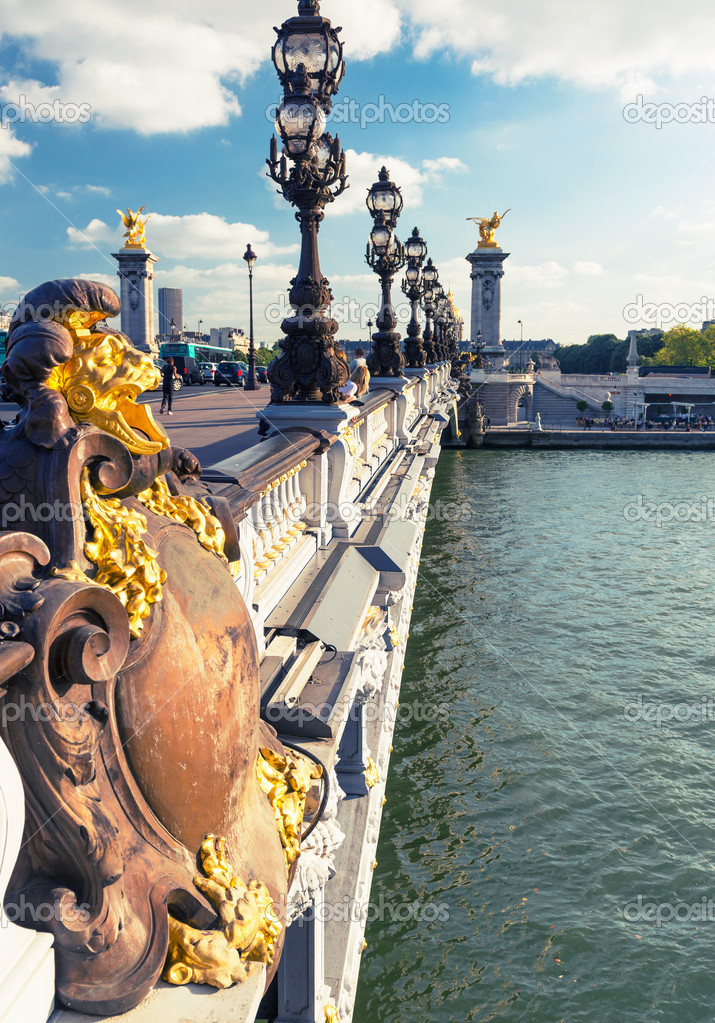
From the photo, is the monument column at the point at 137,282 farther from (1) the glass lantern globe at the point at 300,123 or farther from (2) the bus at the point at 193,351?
(1) the glass lantern globe at the point at 300,123

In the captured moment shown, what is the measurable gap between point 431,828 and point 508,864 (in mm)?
1113

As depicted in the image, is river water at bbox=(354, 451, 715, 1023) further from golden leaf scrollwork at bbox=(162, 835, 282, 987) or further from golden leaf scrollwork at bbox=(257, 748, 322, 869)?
golden leaf scrollwork at bbox=(162, 835, 282, 987)

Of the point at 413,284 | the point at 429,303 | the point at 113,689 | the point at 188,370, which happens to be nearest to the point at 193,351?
the point at 188,370

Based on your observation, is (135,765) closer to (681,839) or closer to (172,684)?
(172,684)

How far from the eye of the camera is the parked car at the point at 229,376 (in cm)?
3934

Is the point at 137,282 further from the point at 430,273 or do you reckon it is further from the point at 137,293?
the point at 430,273

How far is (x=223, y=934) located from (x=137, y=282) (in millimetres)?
32444

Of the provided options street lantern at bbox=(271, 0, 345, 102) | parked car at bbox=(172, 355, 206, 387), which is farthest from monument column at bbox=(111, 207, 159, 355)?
street lantern at bbox=(271, 0, 345, 102)

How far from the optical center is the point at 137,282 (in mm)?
32312

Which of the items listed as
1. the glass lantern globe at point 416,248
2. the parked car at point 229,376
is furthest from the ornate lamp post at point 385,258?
the parked car at point 229,376

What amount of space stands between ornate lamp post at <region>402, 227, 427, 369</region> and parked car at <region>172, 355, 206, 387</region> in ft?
57.0

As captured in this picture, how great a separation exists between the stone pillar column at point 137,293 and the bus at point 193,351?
330 centimetres

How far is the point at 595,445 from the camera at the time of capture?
58.4m

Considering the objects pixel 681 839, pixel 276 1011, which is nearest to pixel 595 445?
pixel 681 839
